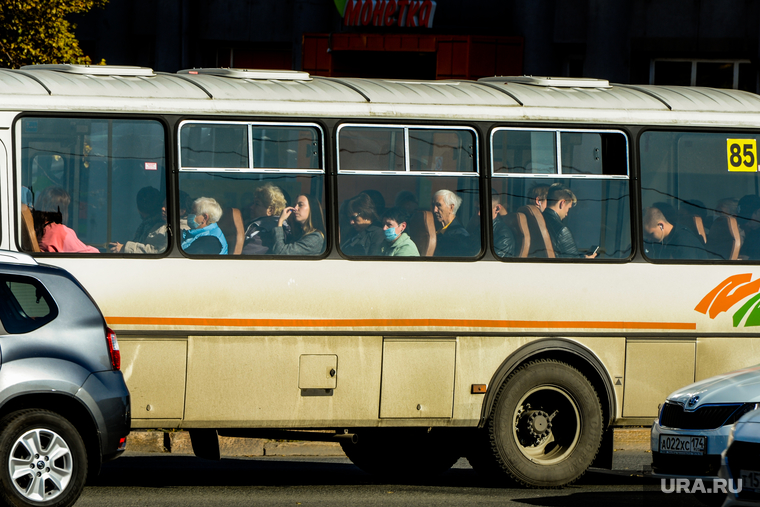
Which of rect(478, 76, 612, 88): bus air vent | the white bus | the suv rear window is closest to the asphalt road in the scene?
the white bus

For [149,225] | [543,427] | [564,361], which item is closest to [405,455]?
[543,427]

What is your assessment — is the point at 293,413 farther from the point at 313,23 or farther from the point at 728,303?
the point at 313,23

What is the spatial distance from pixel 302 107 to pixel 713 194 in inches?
137

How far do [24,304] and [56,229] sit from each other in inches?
48.8

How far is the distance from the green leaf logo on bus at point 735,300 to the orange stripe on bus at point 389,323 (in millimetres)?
217

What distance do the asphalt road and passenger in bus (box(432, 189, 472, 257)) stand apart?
1.86 metres

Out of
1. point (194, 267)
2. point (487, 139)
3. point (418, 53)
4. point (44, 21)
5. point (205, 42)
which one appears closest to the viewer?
point (194, 267)

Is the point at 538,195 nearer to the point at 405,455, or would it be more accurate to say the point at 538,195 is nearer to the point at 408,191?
the point at 408,191

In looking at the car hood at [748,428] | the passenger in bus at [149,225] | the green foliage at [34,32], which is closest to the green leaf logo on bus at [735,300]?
the car hood at [748,428]

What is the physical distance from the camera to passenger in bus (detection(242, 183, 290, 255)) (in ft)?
28.7

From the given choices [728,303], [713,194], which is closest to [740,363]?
[728,303]

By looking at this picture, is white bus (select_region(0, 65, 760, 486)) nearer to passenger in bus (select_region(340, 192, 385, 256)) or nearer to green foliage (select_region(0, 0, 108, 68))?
passenger in bus (select_region(340, 192, 385, 256))

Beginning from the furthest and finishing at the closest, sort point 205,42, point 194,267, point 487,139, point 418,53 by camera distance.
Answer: point 205,42, point 418,53, point 487,139, point 194,267

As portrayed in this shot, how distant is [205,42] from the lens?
24.0 meters
